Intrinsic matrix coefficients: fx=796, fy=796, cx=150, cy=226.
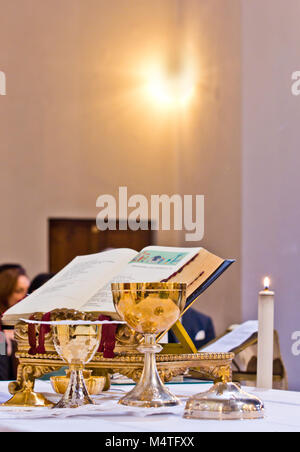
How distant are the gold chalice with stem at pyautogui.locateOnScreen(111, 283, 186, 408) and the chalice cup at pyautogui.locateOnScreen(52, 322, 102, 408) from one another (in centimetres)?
6

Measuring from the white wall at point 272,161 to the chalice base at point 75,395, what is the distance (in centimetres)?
449

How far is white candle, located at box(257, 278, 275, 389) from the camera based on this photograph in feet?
5.49

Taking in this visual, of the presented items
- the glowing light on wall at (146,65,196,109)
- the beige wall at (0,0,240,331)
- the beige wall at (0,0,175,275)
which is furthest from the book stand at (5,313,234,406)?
the glowing light on wall at (146,65,196,109)

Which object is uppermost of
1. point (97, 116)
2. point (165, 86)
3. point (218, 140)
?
point (165, 86)

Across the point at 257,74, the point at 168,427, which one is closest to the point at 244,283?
the point at 257,74

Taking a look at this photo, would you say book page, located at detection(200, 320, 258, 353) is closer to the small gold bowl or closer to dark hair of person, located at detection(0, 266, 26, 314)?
the small gold bowl

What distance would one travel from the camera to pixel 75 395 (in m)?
1.26

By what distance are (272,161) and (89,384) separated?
474cm

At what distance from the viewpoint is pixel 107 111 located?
782 centimetres

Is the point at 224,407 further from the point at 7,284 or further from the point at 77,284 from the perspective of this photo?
the point at 7,284

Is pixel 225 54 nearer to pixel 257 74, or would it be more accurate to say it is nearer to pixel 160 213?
pixel 257 74

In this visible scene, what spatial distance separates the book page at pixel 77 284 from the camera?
146 centimetres

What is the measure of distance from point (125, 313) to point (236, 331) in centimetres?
81

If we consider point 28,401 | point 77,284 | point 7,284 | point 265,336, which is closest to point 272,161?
point 7,284
